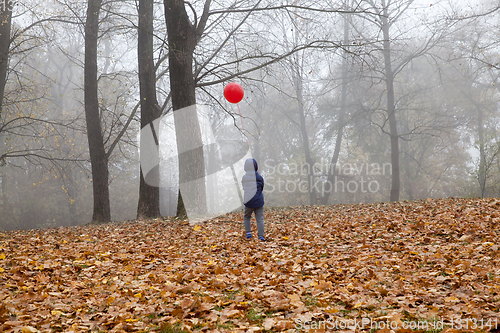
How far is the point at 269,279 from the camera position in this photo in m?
4.07

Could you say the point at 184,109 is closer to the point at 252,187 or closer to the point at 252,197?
the point at 252,187

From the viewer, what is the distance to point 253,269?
451cm

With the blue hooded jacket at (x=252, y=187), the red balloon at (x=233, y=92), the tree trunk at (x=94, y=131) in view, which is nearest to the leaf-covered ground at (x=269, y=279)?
the blue hooded jacket at (x=252, y=187)

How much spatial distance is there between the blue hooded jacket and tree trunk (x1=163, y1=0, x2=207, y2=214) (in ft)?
8.70

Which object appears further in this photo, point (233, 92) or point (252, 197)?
point (233, 92)

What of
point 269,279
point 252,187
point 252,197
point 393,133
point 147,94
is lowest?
point 269,279

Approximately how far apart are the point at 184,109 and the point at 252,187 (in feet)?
11.6

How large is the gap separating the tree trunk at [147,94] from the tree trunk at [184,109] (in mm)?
2074

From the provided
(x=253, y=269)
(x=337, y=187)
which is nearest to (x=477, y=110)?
(x=337, y=187)

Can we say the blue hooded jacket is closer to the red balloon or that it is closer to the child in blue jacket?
the child in blue jacket

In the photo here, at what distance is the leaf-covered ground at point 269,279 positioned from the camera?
2814mm

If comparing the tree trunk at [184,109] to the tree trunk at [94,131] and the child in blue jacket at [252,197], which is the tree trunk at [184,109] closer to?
the child in blue jacket at [252,197]

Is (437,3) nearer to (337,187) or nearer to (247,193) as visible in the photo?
(247,193)

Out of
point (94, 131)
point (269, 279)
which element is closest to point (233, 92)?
point (269, 279)
